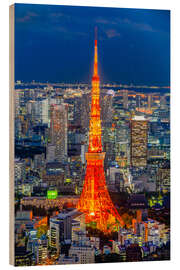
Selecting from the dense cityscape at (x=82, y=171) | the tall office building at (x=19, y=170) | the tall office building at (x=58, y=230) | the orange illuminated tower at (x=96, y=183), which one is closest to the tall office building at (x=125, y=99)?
the dense cityscape at (x=82, y=171)

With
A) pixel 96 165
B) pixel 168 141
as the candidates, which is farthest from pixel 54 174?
pixel 168 141

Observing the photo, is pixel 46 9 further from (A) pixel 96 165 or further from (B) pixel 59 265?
(B) pixel 59 265

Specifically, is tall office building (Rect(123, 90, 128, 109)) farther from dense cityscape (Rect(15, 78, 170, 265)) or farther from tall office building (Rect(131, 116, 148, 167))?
tall office building (Rect(131, 116, 148, 167))

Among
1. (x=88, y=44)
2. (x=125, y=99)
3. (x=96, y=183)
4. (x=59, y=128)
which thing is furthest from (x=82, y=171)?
(x=88, y=44)

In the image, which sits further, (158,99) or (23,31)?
(158,99)

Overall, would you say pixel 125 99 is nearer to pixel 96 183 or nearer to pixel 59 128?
pixel 59 128

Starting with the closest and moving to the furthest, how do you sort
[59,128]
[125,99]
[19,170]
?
[19,170], [59,128], [125,99]
